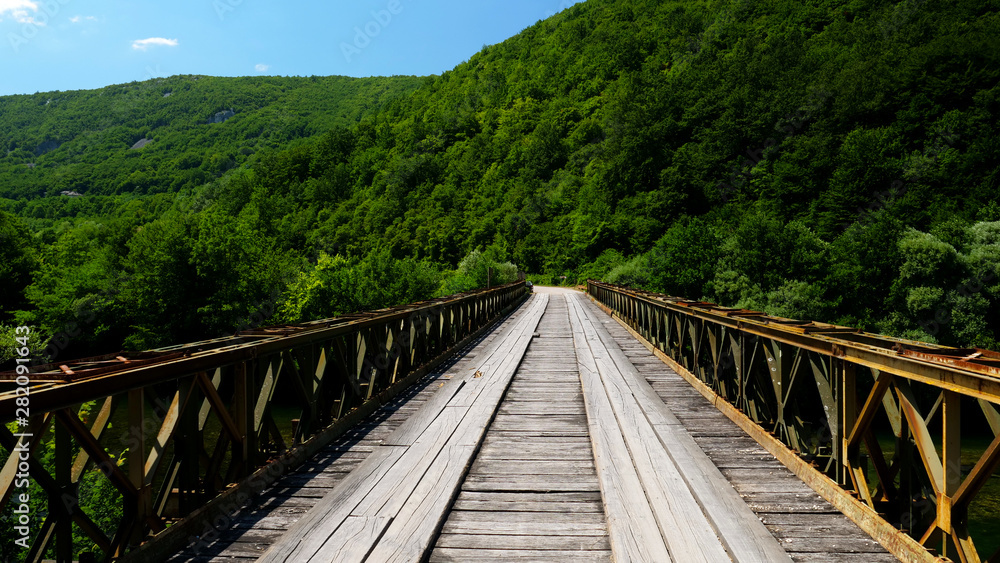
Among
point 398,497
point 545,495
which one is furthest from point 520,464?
point 398,497

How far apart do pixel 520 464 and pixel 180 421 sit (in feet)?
7.32

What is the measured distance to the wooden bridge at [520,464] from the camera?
2.38 metres

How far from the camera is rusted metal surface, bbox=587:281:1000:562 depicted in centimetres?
225

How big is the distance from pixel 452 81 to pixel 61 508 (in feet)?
454

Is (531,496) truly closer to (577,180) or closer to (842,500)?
(842,500)

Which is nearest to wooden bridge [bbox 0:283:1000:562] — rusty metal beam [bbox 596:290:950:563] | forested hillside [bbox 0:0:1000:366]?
rusty metal beam [bbox 596:290:950:563]

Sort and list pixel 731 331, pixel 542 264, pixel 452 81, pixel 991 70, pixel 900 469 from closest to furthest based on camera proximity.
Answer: pixel 900 469 < pixel 731 331 < pixel 991 70 < pixel 542 264 < pixel 452 81

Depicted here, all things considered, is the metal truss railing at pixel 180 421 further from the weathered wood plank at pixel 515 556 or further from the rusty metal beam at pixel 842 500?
the rusty metal beam at pixel 842 500

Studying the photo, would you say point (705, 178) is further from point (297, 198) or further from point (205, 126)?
point (205, 126)

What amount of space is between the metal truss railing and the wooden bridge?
14 millimetres

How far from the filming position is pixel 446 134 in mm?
116250

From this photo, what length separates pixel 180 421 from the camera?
278 cm

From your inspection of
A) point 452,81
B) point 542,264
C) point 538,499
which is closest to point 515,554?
point 538,499

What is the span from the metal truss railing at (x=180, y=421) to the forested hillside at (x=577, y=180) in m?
28.8
